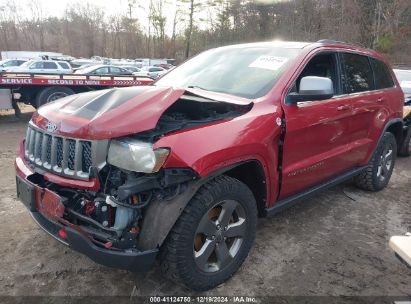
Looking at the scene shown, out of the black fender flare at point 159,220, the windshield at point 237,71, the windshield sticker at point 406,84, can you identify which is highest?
the windshield at point 237,71

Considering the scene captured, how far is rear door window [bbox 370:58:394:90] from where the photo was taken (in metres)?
4.48

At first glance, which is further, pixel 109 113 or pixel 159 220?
pixel 109 113

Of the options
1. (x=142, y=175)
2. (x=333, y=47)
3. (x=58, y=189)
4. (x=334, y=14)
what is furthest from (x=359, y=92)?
(x=334, y=14)

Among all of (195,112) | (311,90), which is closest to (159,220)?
(195,112)

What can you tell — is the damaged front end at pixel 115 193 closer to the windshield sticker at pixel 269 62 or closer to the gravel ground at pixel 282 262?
the gravel ground at pixel 282 262

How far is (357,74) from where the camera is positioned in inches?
161

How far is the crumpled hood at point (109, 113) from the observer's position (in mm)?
2334

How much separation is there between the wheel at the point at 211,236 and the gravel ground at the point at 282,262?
0.19 m

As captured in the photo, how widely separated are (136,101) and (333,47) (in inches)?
90.4

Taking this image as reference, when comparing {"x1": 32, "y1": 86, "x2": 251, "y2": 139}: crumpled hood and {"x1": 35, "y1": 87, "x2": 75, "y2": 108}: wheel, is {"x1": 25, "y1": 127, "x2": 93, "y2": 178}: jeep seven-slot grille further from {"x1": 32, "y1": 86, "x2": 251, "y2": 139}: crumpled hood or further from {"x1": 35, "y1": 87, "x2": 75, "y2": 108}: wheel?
{"x1": 35, "y1": 87, "x2": 75, "y2": 108}: wheel

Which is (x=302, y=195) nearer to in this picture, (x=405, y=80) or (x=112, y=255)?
(x=112, y=255)

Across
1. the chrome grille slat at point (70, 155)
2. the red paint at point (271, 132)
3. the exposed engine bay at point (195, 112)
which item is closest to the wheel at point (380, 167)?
the red paint at point (271, 132)

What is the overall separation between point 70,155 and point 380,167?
4.07 m

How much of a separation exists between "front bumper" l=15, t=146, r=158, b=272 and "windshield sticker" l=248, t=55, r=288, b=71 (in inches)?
75.6
